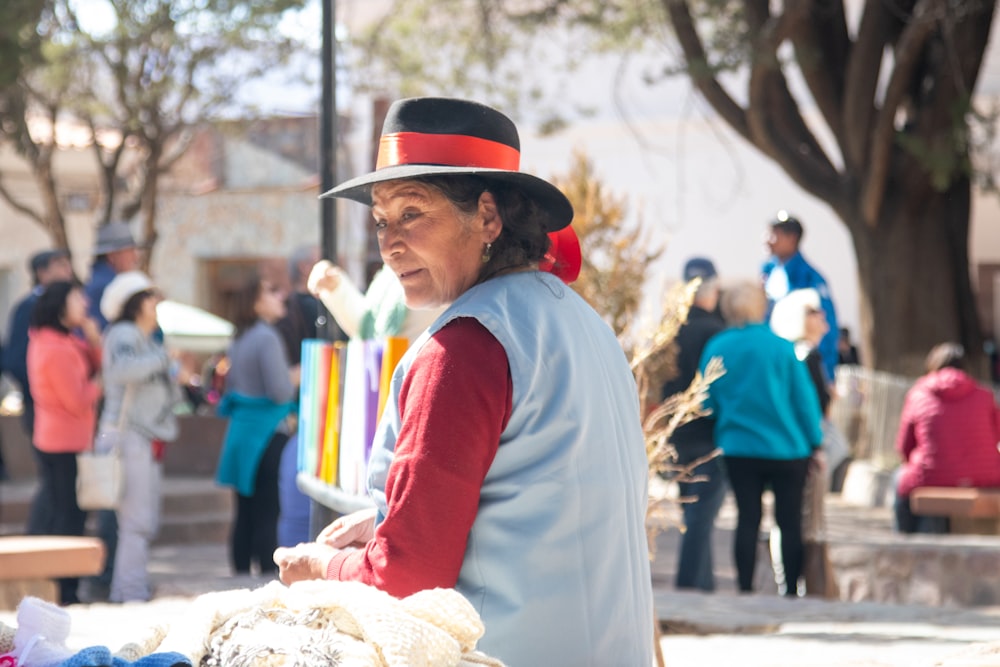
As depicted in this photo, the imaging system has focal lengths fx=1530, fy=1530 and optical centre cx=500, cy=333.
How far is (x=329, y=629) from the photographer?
2232 millimetres

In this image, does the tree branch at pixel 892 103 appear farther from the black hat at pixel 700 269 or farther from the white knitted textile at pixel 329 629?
the white knitted textile at pixel 329 629

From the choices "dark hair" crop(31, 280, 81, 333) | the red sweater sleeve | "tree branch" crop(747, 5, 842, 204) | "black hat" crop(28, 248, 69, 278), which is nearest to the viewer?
the red sweater sleeve

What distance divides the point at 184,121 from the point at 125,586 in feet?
34.8

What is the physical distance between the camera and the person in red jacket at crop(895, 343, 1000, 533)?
29.5ft

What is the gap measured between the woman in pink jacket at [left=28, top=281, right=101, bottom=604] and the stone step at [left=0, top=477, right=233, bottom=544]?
239 cm

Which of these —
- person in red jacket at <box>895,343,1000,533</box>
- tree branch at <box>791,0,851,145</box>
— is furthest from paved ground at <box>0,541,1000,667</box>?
tree branch at <box>791,0,851,145</box>

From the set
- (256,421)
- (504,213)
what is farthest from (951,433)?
(504,213)

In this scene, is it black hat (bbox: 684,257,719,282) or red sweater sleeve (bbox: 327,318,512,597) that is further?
black hat (bbox: 684,257,719,282)

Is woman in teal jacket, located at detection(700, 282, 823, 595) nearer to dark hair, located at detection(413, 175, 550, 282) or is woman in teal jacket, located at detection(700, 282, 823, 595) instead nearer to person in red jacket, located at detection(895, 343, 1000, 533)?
person in red jacket, located at detection(895, 343, 1000, 533)

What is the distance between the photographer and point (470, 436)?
238 cm

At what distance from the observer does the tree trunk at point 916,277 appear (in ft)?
42.1

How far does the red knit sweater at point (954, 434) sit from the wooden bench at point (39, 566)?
485 centimetres

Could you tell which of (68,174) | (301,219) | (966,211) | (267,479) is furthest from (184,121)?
(301,219)

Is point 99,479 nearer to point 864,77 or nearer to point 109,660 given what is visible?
point 109,660
